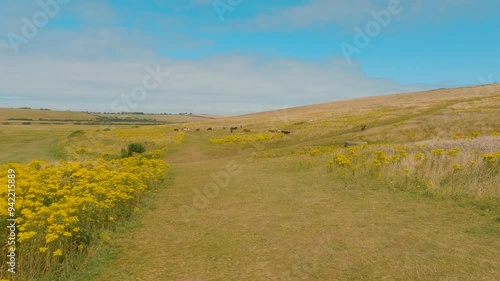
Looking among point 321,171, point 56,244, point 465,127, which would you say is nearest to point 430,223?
point 321,171

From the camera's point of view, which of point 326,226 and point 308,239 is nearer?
point 308,239

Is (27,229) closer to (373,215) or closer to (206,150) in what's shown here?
(373,215)

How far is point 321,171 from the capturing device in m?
16.5

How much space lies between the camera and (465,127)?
29188mm

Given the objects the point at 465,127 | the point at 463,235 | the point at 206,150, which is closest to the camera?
the point at 463,235

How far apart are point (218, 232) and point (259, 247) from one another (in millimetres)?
1673

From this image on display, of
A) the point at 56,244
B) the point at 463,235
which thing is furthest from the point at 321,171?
the point at 56,244

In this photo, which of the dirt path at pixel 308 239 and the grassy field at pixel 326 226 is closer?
the dirt path at pixel 308 239

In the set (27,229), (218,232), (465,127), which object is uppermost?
(465,127)

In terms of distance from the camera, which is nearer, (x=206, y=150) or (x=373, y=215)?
(x=373, y=215)

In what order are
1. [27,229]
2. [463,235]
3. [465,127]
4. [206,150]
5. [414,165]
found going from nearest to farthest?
[27,229] < [463,235] < [414,165] < [465,127] < [206,150]

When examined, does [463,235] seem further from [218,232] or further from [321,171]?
Answer: [321,171]

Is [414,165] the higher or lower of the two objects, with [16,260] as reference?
higher

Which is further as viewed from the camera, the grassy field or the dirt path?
the grassy field
